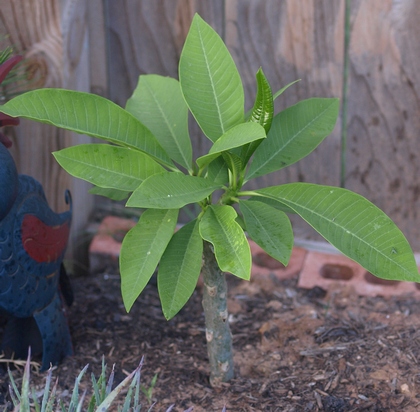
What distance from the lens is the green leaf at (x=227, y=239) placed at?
1217mm

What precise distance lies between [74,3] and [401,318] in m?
1.63

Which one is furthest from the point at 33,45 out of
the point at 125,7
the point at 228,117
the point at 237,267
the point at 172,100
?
the point at 237,267

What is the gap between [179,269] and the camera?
1.42 m

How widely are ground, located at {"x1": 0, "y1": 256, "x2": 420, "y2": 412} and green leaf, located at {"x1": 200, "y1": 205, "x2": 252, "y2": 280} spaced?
0.53 metres

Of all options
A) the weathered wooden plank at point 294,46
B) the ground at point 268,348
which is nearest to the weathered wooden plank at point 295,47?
the weathered wooden plank at point 294,46

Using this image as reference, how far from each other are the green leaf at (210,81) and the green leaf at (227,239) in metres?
0.21

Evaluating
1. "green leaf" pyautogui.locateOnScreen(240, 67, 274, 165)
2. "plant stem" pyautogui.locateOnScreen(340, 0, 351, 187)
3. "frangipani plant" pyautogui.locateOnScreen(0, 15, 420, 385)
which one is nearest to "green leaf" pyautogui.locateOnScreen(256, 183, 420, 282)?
"frangipani plant" pyautogui.locateOnScreen(0, 15, 420, 385)

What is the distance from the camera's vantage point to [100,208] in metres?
2.60

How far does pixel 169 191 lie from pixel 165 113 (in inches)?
14.5

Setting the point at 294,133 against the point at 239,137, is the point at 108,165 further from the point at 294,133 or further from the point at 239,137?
the point at 294,133

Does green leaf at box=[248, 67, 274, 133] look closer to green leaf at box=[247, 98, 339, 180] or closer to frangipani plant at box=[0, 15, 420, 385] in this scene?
frangipani plant at box=[0, 15, 420, 385]

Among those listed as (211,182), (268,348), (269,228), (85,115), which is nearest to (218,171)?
(211,182)

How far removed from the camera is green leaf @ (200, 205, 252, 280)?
122 centimetres

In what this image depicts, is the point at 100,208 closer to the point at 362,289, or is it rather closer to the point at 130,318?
the point at 130,318
